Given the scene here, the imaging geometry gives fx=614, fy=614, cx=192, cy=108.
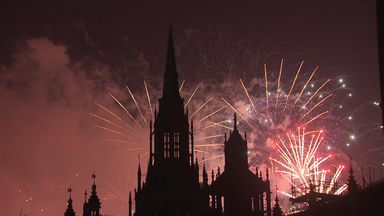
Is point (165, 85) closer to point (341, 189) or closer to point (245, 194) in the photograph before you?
point (245, 194)

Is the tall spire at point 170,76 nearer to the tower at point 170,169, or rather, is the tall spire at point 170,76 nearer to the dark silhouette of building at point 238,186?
the tower at point 170,169

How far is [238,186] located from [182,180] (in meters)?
17.7

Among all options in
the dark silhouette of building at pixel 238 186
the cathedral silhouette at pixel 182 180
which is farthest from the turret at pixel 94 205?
the dark silhouette of building at pixel 238 186

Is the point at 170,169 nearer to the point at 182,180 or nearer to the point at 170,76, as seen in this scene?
the point at 182,180

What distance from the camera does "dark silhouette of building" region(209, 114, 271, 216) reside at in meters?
79.2

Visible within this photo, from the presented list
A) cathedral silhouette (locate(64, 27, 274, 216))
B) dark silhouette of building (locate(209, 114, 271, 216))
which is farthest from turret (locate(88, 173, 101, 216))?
dark silhouette of building (locate(209, 114, 271, 216))

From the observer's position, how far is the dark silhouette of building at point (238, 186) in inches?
3120

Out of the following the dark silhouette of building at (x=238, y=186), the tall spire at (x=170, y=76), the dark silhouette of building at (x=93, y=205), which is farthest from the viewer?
the tall spire at (x=170, y=76)

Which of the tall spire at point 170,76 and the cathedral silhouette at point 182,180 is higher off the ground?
the tall spire at point 170,76

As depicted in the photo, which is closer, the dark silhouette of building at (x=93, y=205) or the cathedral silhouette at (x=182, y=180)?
the cathedral silhouette at (x=182, y=180)

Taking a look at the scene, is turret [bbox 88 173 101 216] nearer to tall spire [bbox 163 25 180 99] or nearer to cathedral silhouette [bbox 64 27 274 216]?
cathedral silhouette [bbox 64 27 274 216]

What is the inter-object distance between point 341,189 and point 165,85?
41746 millimetres

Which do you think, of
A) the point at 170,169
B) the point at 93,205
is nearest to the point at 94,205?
the point at 93,205

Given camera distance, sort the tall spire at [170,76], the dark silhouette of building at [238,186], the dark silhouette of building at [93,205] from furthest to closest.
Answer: the tall spire at [170,76] < the dark silhouette of building at [93,205] < the dark silhouette of building at [238,186]
